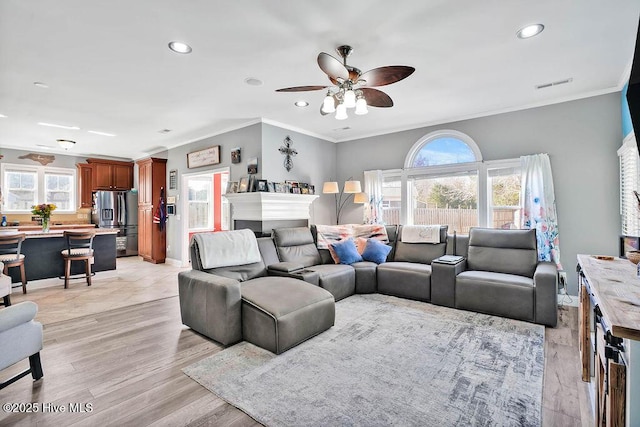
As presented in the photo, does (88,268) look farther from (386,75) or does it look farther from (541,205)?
(541,205)

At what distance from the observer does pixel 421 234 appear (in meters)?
4.64

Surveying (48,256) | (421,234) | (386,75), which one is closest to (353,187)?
(421,234)

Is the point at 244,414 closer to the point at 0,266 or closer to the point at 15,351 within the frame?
the point at 15,351

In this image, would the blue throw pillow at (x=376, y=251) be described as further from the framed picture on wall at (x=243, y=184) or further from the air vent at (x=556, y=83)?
the air vent at (x=556, y=83)

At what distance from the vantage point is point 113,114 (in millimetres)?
4555

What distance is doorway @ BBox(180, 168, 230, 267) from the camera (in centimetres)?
656

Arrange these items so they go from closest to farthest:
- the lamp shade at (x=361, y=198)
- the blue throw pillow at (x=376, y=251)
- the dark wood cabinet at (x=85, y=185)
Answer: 1. the blue throw pillow at (x=376, y=251)
2. the lamp shade at (x=361, y=198)
3. the dark wood cabinet at (x=85, y=185)

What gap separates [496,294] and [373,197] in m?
2.71

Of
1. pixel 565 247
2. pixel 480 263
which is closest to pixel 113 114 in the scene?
pixel 480 263

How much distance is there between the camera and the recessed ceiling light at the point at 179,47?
264cm

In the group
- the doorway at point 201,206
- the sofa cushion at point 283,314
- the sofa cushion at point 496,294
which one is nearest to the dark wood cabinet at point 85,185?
the doorway at point 201,206

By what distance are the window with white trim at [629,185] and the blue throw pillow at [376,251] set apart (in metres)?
2.69

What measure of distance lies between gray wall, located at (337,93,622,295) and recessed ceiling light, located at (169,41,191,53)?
4075mm

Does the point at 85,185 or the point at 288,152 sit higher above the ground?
the point at 288,152
